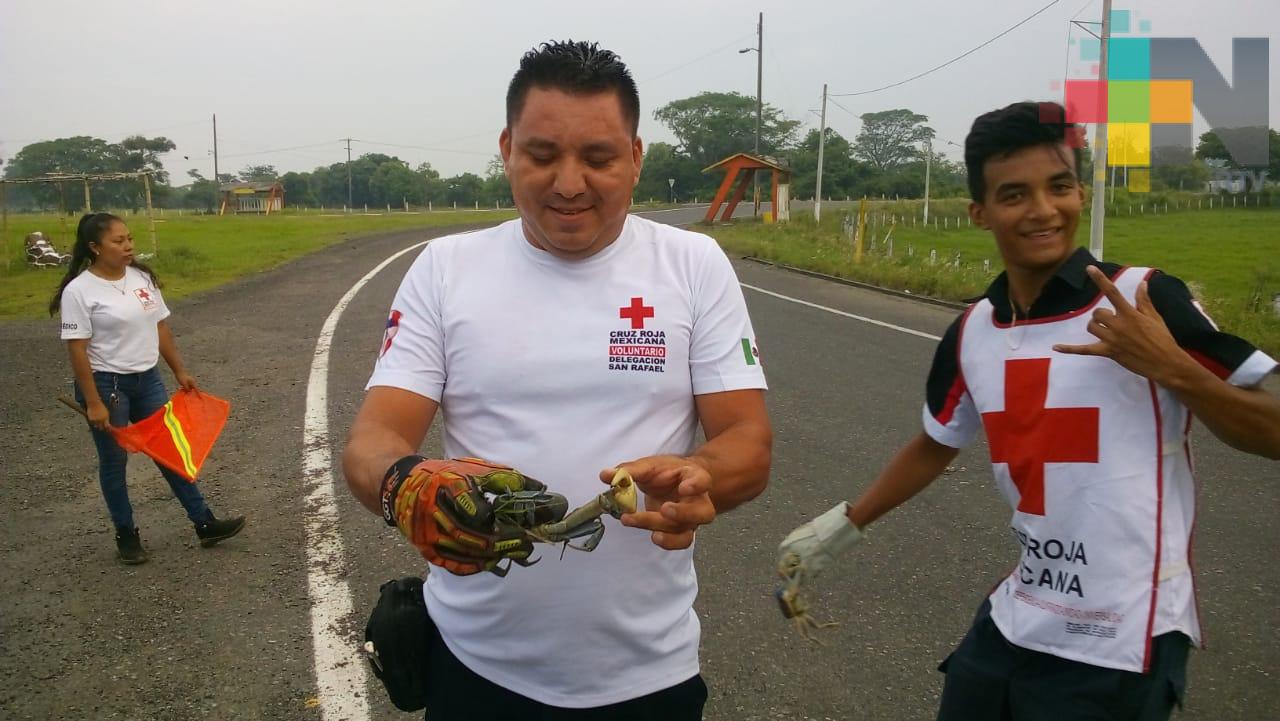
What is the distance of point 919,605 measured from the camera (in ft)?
14.4

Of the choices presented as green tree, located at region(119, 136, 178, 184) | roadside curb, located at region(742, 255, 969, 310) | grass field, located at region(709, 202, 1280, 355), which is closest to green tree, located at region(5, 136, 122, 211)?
green tree, located at region(119, 136, 178, 184)

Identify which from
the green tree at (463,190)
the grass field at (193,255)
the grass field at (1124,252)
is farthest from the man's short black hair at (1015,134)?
the green tree at (463,190)

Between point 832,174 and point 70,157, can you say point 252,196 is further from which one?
point 832,174

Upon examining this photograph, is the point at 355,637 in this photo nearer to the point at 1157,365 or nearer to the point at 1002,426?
the point at 1002,426

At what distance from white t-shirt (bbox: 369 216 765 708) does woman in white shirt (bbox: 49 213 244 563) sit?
3.78 metres

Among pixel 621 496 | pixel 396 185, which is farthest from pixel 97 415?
pixel 396 185

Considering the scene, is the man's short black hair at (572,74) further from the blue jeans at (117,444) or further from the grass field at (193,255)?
the grass field at (193,255)

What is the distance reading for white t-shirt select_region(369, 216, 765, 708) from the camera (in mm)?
1948

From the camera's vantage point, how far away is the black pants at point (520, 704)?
6.50 ft

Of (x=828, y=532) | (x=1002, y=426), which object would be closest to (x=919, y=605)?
(x=828, y=532)

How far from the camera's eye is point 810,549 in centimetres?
250

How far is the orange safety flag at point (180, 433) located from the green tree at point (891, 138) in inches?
4728

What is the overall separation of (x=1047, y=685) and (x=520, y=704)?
A: 3.69 ft

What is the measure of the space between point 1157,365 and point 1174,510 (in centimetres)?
34
